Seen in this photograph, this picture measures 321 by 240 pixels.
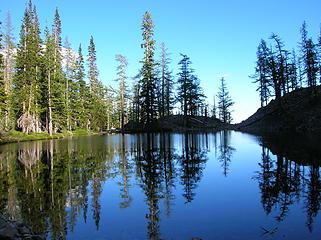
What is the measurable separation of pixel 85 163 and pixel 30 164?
131 inches

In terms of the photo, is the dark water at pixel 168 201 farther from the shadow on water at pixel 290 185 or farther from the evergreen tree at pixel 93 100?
the evergreen tree at pixel 93 100

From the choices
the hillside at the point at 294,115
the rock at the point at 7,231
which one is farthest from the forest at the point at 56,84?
the rock at the point at 7,231

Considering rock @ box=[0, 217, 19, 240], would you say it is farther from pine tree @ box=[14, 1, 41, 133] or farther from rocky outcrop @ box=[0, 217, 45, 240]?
pine tree @ box=[14, 1, 41, 133]

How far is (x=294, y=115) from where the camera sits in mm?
41562

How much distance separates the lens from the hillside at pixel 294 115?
37.4 metres

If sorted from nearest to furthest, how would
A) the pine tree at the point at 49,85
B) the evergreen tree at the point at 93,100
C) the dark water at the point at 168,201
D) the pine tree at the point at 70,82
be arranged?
1. the dark water at the point at 168,201
2. the pine tree at the point at 49,85
3. the pine tree at the point at 70,82
4. the evergreen tree at the point at 93,100

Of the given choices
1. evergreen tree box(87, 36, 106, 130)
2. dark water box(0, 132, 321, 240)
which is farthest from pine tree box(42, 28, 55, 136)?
dark water box(0, 132, 321, 240)

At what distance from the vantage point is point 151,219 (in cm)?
612

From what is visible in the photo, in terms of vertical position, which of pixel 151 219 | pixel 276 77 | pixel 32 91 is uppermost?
pixel 276 77

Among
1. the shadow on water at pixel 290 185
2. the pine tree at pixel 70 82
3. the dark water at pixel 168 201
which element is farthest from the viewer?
A: the pine tree at pixel 70 82

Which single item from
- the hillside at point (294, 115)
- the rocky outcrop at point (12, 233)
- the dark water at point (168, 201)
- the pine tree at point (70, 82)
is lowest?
the dark water at point (168, 201)

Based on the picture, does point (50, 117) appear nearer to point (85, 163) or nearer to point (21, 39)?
point (21, 39)

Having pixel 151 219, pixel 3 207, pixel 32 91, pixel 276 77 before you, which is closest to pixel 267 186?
pixel 151 219

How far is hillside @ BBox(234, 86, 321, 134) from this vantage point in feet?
123
